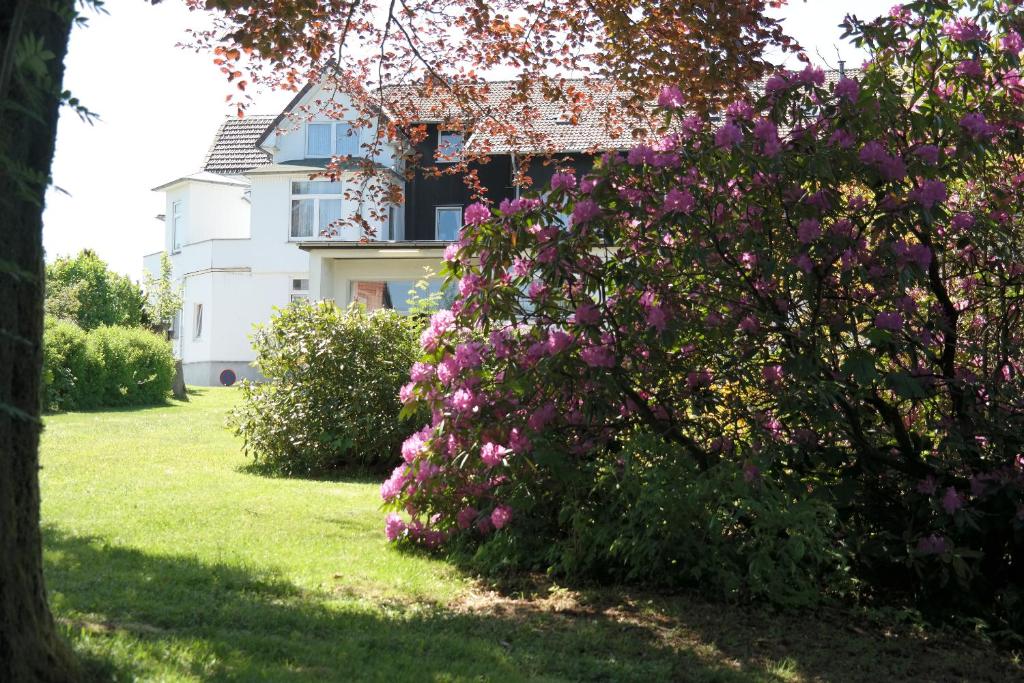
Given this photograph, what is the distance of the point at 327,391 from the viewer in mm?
13562

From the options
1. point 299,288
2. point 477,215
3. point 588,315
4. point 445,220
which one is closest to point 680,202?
point 588,315

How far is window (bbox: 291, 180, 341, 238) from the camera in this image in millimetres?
32812

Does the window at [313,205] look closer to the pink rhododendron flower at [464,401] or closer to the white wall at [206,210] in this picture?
the white wall at [206,210]

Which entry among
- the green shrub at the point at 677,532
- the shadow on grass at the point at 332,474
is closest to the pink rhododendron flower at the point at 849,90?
the green shrub at the point at 677,532

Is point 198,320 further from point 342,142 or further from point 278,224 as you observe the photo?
point 342,142

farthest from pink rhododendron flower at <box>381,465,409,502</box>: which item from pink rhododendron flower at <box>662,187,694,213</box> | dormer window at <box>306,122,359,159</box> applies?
dormer window at <box>306,122,359,159</box>

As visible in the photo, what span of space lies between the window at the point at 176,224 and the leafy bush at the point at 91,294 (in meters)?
3.69

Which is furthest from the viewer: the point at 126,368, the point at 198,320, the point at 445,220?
the point at 198,320

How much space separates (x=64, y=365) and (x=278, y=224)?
1297cm

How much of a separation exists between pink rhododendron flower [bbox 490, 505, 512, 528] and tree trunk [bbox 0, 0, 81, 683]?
3468 mm

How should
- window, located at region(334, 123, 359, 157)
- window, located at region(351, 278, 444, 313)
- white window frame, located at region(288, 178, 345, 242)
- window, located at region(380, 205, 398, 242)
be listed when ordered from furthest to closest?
1. white window frame, located at region(288, 178, 345, 242)
2. window, located at region(334, 123, 359, 157)
3. window, located at region(380, 205, 398, 242)
4. window, located at region(351, 278, 444, 313)

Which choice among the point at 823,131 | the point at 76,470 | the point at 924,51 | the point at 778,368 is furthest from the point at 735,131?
the point at 76,470

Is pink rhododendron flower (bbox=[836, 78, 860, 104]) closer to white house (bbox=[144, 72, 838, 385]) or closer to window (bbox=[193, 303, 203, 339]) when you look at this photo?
white house (bbox=[144, 72, 838, 385])

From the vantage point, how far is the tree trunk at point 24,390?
12.3ft
